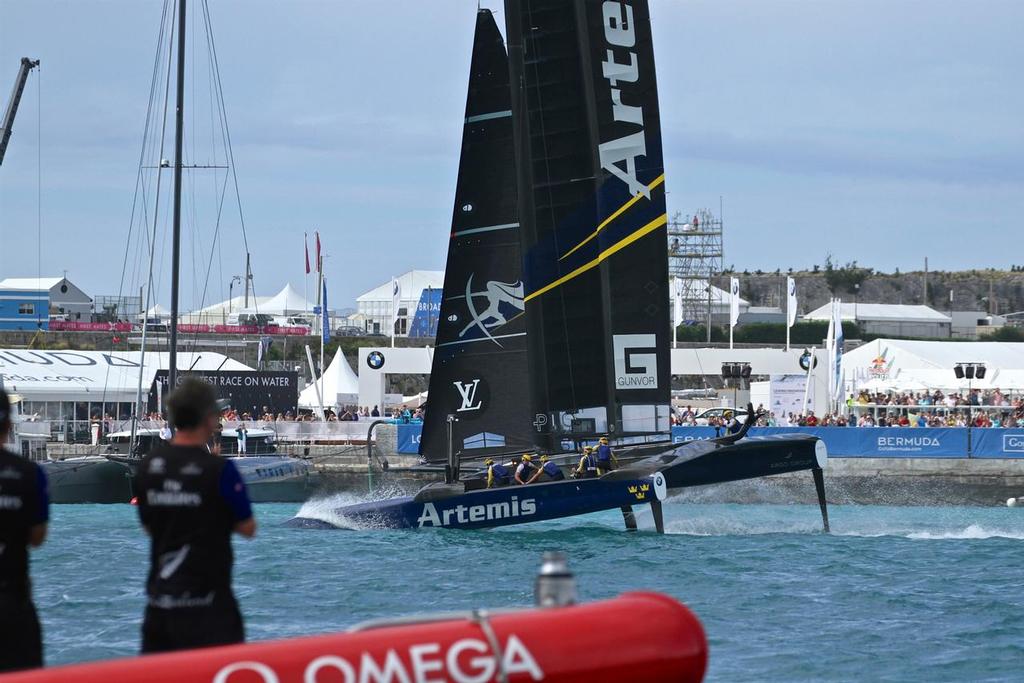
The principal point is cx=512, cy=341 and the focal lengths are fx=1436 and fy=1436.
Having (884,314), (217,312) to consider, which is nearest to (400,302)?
(217,312)

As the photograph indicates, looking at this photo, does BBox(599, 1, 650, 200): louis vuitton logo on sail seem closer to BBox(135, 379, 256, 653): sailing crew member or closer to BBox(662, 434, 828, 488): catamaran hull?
BBox(662, 434, 828, 488): catamaran hull

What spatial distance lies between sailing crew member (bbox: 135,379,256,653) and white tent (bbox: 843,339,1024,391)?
3365 centimetres

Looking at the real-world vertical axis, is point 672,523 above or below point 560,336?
below

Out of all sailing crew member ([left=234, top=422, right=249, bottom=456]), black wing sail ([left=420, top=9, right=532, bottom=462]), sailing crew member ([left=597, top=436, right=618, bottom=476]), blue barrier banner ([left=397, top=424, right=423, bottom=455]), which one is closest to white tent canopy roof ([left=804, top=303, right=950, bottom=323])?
blue barrier banner ([left=397, top=424, right=423, bottom=455])

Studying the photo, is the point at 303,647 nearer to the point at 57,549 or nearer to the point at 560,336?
the point at 57,549

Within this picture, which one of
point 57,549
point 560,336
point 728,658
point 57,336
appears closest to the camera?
point 728,658

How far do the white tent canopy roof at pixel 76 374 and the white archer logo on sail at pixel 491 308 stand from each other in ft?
55.7

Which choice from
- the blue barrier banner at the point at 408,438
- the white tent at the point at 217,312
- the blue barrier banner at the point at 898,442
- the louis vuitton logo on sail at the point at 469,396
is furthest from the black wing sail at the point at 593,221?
the white tent at the point at 217,312

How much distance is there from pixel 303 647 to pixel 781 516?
21584mm

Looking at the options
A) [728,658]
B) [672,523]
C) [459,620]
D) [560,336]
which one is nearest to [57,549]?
[560,336]

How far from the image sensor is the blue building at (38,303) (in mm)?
70250

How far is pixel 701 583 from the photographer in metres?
14.4

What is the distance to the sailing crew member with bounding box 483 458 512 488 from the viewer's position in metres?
19.0

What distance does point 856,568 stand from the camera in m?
15.8
